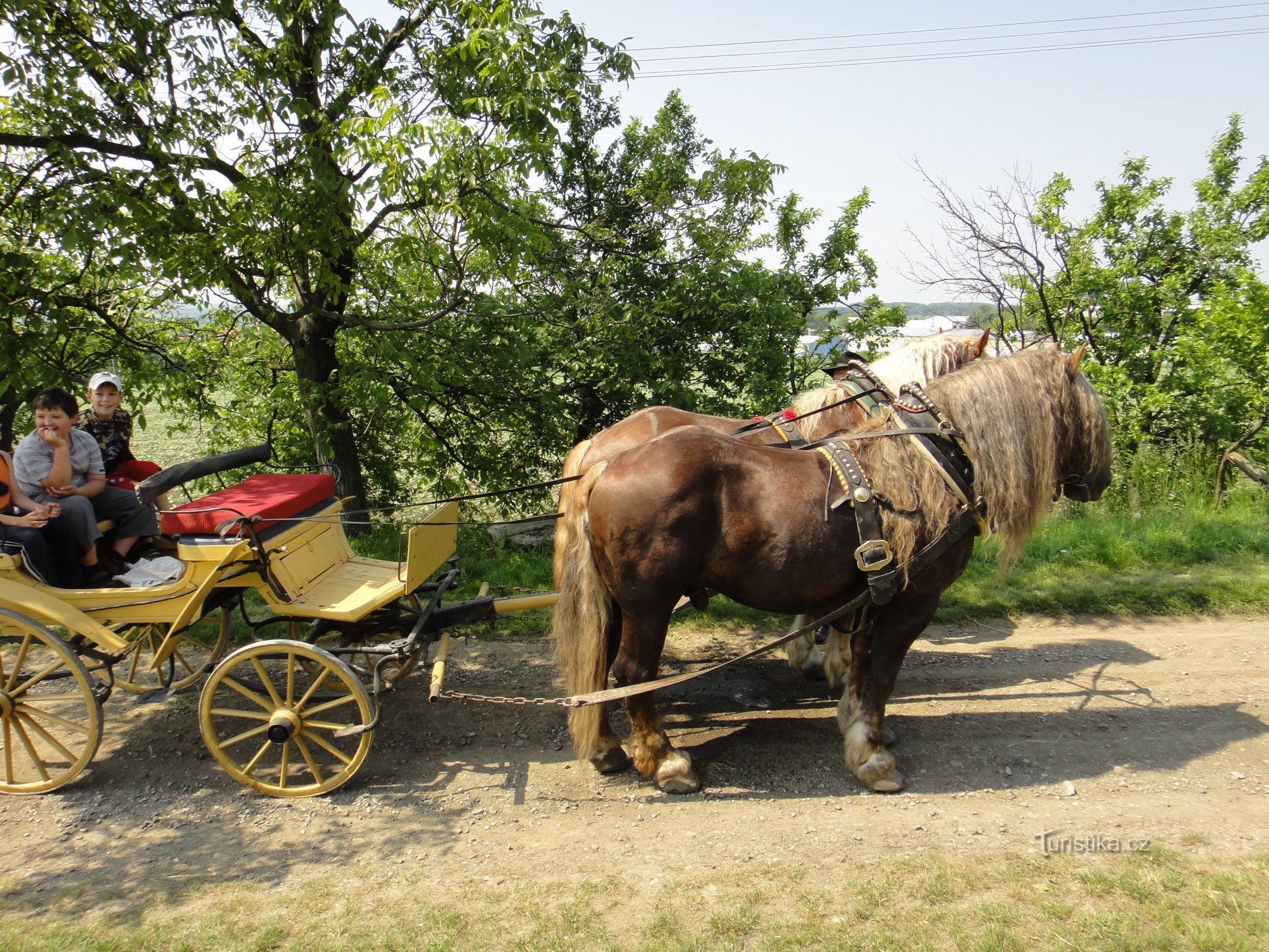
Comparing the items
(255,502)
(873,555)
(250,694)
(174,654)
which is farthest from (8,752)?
(873,555)

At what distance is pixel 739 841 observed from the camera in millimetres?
3312

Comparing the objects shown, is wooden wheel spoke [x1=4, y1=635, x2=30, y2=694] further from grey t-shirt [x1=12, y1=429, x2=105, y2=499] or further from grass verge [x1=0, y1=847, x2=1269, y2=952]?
grass verge [x1=0, y1=847, x2=1269, y2=952]

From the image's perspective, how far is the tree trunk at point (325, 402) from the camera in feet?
19.2

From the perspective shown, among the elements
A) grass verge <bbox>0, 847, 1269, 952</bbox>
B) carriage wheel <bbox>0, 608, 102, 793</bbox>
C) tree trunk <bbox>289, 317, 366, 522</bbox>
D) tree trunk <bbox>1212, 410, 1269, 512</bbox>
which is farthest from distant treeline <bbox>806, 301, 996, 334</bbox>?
carriage wheel <bbox>0, 608, 102, 793</bbox>

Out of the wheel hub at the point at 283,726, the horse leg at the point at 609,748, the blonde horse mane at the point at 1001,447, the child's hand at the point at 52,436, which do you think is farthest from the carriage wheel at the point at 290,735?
the blonde horse mane at the point at 1001,447

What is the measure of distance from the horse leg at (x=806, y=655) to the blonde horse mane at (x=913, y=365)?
4.38 ft

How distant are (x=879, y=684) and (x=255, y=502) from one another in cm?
323

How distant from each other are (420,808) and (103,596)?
181 cm

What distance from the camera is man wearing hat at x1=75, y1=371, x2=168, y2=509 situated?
443 cm

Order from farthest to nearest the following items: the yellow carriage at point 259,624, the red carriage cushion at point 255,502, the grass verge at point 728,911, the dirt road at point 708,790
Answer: the red carriage cushion at point 255,502
the yellow carriage at point 259,624
the dirt road at point 708,790
the grass verge at point 728,911

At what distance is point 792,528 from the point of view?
3.50m

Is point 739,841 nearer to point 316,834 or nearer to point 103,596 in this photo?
point 316,834

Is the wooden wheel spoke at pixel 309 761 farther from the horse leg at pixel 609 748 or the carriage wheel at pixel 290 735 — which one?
the horse leg at pixel 609 748

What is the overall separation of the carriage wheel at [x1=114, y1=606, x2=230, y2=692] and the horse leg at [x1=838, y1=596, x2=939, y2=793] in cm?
330
